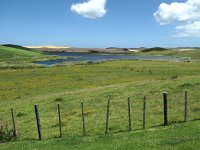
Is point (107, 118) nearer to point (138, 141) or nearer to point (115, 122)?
point (115, 122)

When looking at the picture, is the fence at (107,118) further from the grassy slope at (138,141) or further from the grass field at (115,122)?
the grassy slope at (138,141)

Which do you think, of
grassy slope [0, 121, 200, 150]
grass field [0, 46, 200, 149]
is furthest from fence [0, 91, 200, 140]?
grassy slope [0, 121, 200, 150]

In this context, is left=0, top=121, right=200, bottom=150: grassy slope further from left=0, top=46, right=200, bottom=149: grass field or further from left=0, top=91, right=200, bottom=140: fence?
left=0, top=91, right=200, bottom=140: fence

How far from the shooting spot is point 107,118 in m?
23.5

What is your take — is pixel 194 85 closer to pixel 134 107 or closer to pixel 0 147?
pixel 134 107

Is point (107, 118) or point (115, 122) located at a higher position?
point (107, 118)

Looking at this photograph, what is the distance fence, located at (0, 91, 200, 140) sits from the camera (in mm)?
24078

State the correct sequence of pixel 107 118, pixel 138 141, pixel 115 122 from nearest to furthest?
pixel 138 141 → pixel 107 118 → pixel 115 122

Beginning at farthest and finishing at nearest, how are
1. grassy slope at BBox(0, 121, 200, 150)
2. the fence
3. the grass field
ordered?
the fence → the grass field → grassy slope at BBox(0, 121, 200, 150)

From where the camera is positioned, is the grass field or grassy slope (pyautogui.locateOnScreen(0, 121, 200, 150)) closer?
grassy slope (pyautogui.locateOnScreen(0, 121, 200, 150))

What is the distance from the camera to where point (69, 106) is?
38.9m

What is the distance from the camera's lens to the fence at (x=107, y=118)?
2408 centimetres

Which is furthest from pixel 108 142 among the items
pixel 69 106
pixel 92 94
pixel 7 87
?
pixel 7 87

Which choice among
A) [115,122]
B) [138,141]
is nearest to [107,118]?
[115,122]
